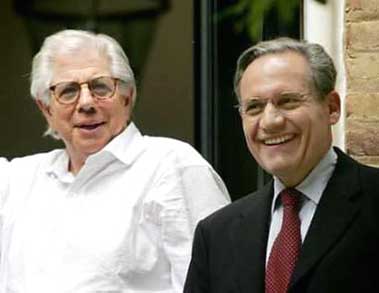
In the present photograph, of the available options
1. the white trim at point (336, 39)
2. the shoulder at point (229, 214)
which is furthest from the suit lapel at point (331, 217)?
the white trim at point (336, 39)

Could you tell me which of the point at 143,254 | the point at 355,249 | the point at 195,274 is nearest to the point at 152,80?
the point at 143,254

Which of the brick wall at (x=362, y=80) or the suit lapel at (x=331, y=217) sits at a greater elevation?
the brick wall at (x=362, y=80)

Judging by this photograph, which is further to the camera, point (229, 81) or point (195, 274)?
point (229, 81)

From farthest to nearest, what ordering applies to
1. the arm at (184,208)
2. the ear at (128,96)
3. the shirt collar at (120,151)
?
the ear at (128,96) < the shirt collar at (120,151) < the arm at (184,208)

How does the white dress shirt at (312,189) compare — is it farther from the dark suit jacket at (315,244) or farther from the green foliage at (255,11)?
the green foliage at (255,11)

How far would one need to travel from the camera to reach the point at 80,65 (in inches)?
149

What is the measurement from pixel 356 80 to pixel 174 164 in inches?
32.5

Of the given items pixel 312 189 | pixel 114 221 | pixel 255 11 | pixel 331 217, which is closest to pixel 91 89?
pixel 114 221

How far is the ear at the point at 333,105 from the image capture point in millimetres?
3094

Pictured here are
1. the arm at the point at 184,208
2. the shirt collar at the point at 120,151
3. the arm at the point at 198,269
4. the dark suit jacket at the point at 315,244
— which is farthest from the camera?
the shirt collar at the point at 120,151

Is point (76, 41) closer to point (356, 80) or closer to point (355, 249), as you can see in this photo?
point (356, 80)

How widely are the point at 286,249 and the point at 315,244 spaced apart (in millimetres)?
90

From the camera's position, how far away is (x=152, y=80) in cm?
527

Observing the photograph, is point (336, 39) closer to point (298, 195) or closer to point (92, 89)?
point (92, 89)
